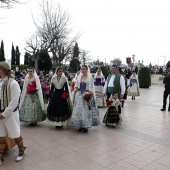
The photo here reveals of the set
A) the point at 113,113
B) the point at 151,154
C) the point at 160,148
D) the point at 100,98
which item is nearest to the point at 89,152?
the point at 151,154

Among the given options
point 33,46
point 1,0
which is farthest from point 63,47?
point 1,0

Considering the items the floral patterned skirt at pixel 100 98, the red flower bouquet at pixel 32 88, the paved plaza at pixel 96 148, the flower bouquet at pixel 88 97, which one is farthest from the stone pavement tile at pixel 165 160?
the floral patterned skirt at pixel 100 98

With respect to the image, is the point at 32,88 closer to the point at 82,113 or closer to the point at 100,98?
the point at 82,113

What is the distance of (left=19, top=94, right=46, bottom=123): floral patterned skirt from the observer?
5.85 metres

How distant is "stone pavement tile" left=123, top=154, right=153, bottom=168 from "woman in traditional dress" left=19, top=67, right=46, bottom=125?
115 inches

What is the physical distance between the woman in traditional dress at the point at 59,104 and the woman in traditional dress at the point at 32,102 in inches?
14.6

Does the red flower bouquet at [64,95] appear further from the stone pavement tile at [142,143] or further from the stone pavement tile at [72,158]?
the stone pavement tile at [142,143]

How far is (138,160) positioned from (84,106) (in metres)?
2.05

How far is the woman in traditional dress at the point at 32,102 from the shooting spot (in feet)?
19.2

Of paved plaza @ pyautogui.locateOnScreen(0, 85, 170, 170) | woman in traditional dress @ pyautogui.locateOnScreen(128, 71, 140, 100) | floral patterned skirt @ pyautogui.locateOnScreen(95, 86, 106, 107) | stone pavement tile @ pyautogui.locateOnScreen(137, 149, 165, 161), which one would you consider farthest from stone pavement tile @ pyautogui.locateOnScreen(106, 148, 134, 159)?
woman in traditional dress @ pyautogui.locateOnScreen(128, 71, 140, 100)

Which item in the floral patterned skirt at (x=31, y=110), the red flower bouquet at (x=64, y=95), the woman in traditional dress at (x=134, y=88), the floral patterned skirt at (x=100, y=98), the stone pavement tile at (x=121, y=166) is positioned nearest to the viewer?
the stone pavement tile at (x=121, y=166)

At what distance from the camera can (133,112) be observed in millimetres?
8211

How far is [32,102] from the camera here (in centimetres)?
593

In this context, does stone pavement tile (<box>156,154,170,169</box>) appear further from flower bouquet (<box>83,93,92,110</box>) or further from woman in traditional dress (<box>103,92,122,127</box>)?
flower bouquet (<box>83,93,92,110</box>)
